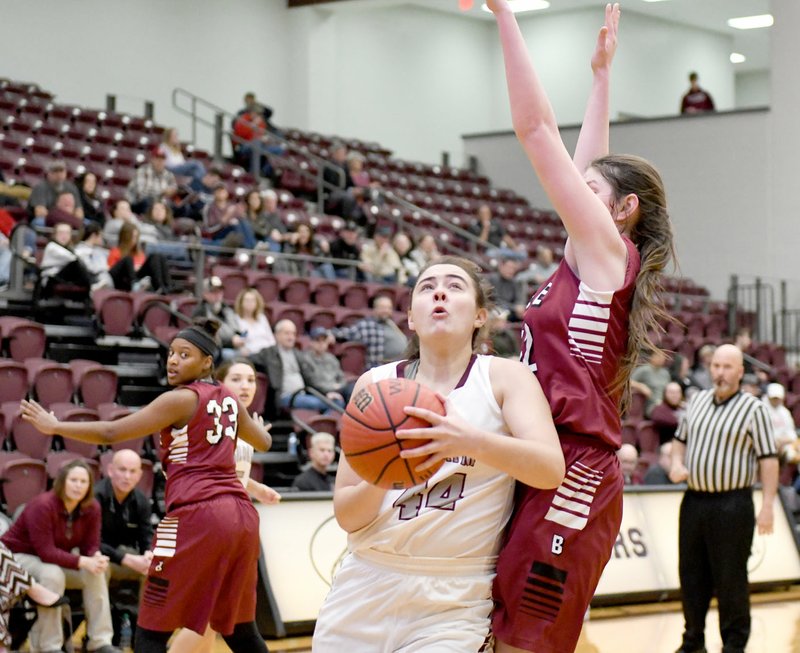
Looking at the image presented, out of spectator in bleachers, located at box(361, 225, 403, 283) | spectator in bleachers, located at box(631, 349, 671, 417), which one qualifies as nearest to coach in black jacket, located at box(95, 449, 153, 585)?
spectator in bleachers, located at box(631, 349, 671, 417)

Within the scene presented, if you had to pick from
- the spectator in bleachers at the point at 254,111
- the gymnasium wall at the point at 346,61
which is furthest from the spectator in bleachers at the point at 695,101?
the spectator in bleachers at the point at 254,111

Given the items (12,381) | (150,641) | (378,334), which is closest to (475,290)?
(150,641)

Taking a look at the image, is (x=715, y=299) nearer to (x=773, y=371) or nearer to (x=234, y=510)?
(x=773, y=371)

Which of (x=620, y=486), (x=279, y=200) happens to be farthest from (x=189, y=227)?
(x=620, y=486)

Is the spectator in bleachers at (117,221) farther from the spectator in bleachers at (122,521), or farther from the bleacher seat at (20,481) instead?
the spectator in bleachers at (122,521)

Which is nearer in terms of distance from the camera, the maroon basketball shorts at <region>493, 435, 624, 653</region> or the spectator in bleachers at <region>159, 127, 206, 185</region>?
the maroon basketball shorts at <region>493, 435, 624, 653</region>

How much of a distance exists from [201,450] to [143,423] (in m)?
0.26

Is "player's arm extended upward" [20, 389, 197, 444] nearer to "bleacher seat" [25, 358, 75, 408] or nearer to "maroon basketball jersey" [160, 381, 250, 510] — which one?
"maroon basketball jersey" [160, 381, 250, 510]

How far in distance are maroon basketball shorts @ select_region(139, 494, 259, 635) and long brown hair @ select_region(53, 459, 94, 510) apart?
2389 millimetres

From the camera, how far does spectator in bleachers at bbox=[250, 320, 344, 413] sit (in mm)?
10453

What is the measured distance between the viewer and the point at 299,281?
1312 cm

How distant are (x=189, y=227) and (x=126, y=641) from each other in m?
7.00

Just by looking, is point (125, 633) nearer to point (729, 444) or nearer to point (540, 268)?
point (729, 444)

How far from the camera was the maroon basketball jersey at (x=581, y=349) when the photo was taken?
2.91 metres
